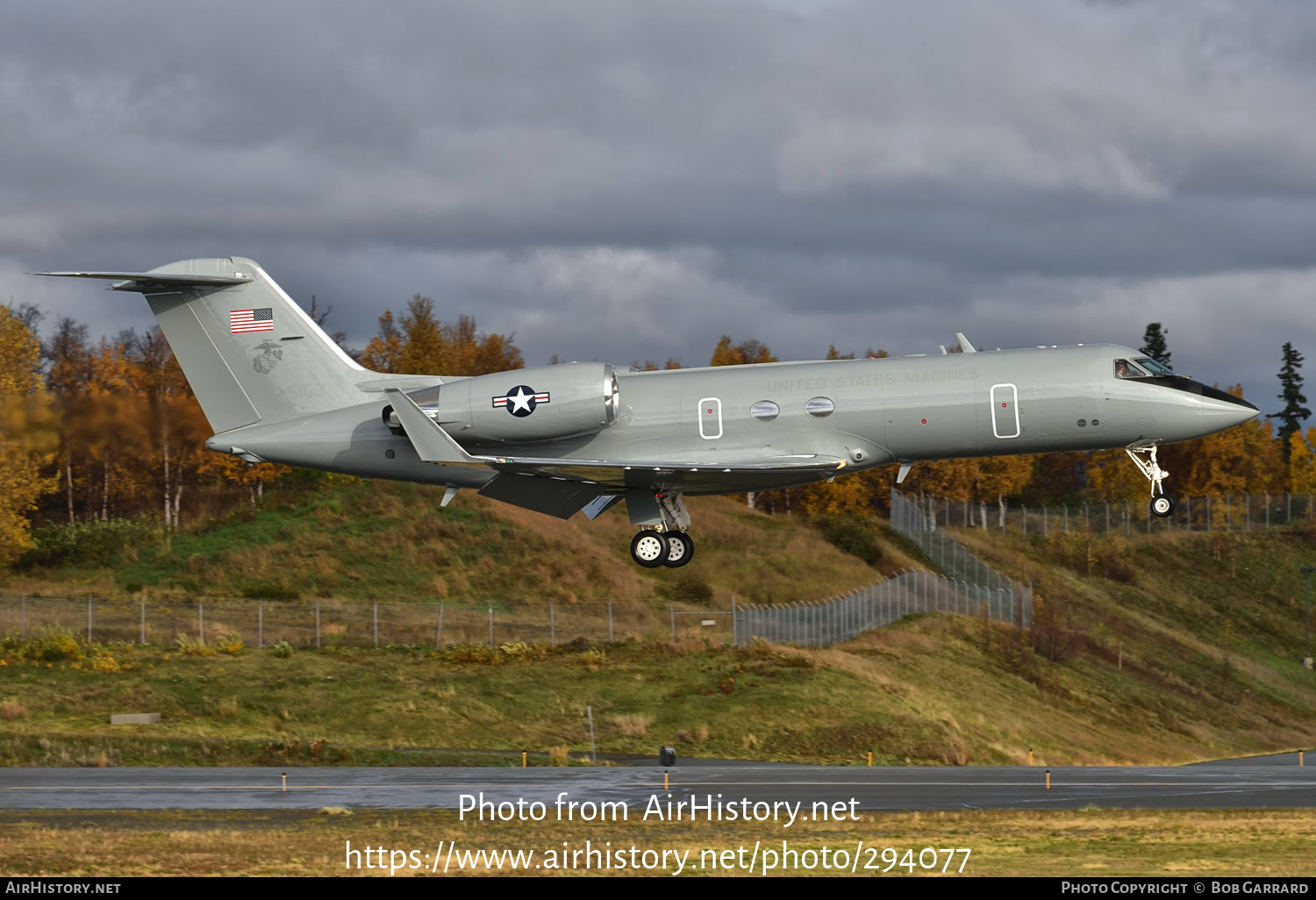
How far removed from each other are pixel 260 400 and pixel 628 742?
22152 millimetres

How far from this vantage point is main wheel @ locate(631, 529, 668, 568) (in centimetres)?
3089

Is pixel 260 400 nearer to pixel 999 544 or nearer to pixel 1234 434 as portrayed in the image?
pixel 999 544

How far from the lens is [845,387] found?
29672 mm

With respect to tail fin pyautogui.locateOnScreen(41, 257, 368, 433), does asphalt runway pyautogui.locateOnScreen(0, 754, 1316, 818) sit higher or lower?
lower

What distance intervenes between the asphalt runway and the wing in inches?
329

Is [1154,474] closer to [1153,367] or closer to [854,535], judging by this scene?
[1153,367]

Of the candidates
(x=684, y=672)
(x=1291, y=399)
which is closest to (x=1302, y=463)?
(x=1291, y=399)

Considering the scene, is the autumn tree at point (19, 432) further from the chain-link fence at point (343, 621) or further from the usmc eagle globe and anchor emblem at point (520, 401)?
the usmc eagle globe and anchor emblem at point (520, 401)

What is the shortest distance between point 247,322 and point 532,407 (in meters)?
8.59

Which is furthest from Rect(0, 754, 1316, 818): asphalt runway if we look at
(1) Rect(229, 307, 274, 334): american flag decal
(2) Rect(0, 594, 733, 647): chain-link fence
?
(2) Rect(0, 594, 733, 647): chain-link fence

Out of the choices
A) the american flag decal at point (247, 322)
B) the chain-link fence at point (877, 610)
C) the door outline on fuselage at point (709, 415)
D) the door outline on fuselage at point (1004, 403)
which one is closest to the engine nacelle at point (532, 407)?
the door outline on fuselage at point (709, 415)

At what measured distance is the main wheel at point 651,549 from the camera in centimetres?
3089

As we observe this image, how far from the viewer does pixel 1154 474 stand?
3034 centimetres

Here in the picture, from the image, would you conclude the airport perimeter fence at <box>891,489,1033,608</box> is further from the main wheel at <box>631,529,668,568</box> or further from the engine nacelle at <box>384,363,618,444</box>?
the engine nacelle at <box>384,363,618,444</box>
